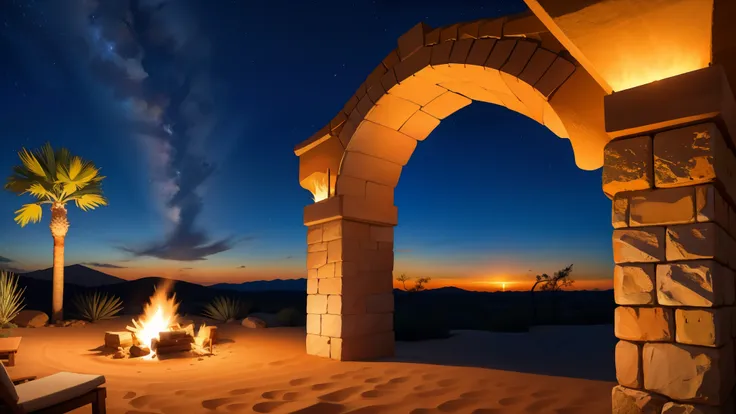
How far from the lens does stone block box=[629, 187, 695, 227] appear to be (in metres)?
2.70

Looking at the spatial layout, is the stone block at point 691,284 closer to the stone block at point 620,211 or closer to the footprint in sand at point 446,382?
the stone block at point 620,211

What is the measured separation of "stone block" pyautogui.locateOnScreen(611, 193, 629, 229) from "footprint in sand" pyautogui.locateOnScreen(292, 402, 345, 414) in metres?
2.66

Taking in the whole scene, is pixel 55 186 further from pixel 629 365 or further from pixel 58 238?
pixel 629 365

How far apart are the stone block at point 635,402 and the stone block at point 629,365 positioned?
0.05 m

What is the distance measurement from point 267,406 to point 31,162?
10.3 m

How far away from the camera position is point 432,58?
18.0 feet

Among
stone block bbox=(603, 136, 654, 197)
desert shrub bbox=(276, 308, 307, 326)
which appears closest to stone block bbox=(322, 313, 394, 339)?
stone block bbox=(603, 136, 654, 197)

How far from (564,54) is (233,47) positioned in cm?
983

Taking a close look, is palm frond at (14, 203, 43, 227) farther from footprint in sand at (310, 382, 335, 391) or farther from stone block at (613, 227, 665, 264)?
stone block at (613, 227, 665, 264)

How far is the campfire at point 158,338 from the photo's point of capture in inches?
268

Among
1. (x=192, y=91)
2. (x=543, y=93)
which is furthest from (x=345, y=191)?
(x=192, y=91)

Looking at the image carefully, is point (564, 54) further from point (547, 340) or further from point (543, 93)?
point (547, 340)

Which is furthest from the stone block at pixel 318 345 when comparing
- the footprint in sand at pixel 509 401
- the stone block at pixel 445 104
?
the stone block at pixel 445 104

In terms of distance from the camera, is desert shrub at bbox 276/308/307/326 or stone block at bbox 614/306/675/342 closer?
stone block at bbox 614/306/675/342
